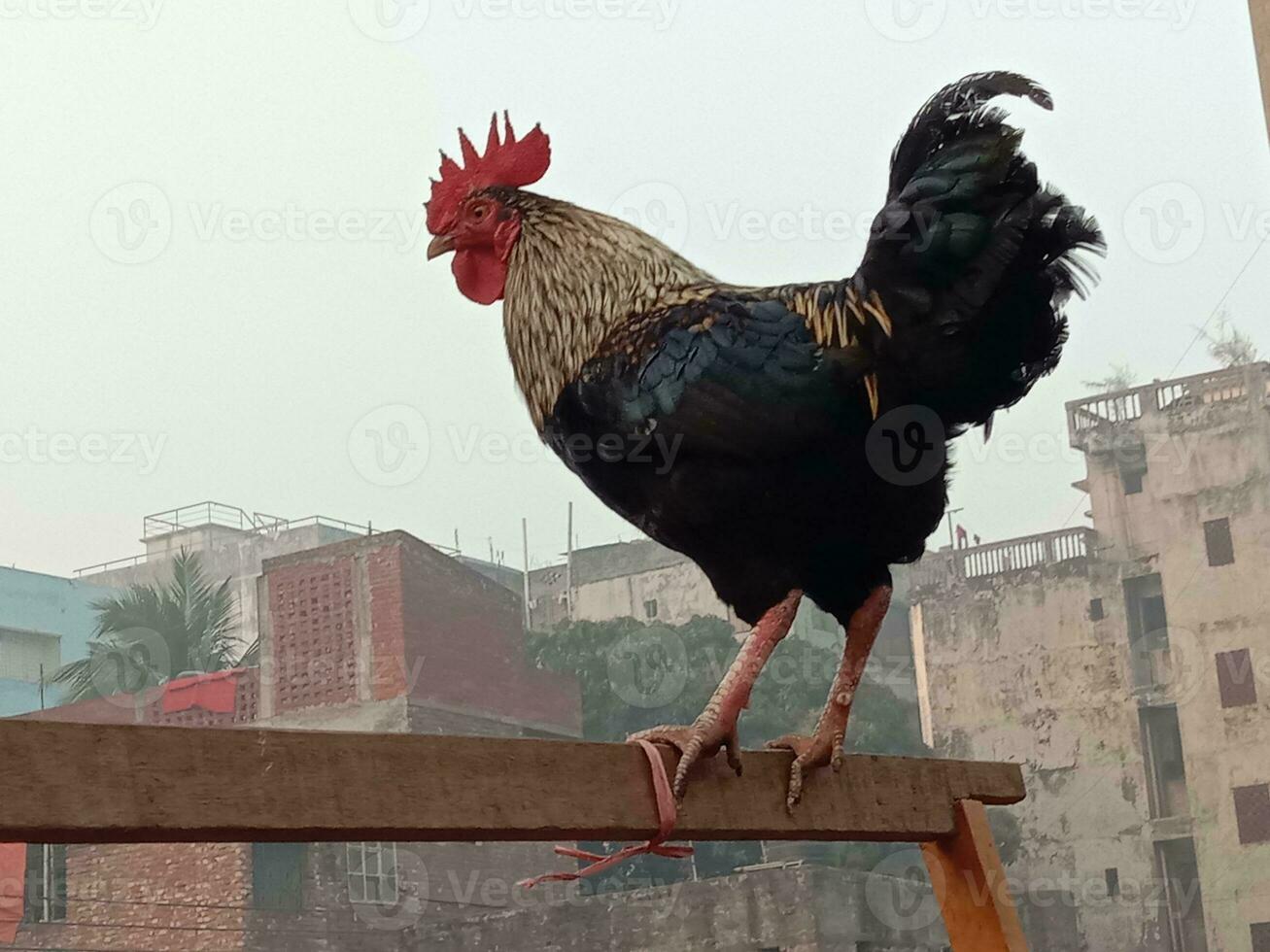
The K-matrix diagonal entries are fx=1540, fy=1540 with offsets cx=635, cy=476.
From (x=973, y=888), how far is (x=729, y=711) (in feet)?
1.10

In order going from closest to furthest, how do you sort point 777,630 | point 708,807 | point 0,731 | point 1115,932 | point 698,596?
point 0,731 < point 708,807 < point 777,630 < point 1115,932 < point 698,596

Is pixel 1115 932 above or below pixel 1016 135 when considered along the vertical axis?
below

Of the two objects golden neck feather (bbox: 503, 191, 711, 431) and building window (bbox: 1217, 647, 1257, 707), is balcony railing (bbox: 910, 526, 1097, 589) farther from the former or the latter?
golden neck feather (bbox: 503, 191, 711, 431)

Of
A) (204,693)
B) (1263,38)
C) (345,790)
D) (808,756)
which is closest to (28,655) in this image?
(204,693)

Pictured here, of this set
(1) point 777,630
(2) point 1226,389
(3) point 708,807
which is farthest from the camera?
(2) point 1226,389

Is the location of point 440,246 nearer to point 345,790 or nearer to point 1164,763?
point 345,790

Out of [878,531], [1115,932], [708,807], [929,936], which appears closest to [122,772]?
[708,807]

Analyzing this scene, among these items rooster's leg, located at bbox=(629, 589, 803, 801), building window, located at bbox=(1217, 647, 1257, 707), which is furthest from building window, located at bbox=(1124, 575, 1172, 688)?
rooster's leg, located at bbox=(629, 589, 803, 801)

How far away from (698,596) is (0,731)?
1582 centimetres

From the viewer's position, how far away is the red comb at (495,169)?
1877 millimetres

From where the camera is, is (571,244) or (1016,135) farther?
(571,244)

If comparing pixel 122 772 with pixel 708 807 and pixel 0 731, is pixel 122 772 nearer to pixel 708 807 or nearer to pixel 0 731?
pixel 0 731

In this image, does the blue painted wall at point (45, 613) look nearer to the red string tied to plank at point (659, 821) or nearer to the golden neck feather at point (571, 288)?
the golden neck feather at point (571, 288)

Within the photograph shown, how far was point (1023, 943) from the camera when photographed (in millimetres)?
1468
